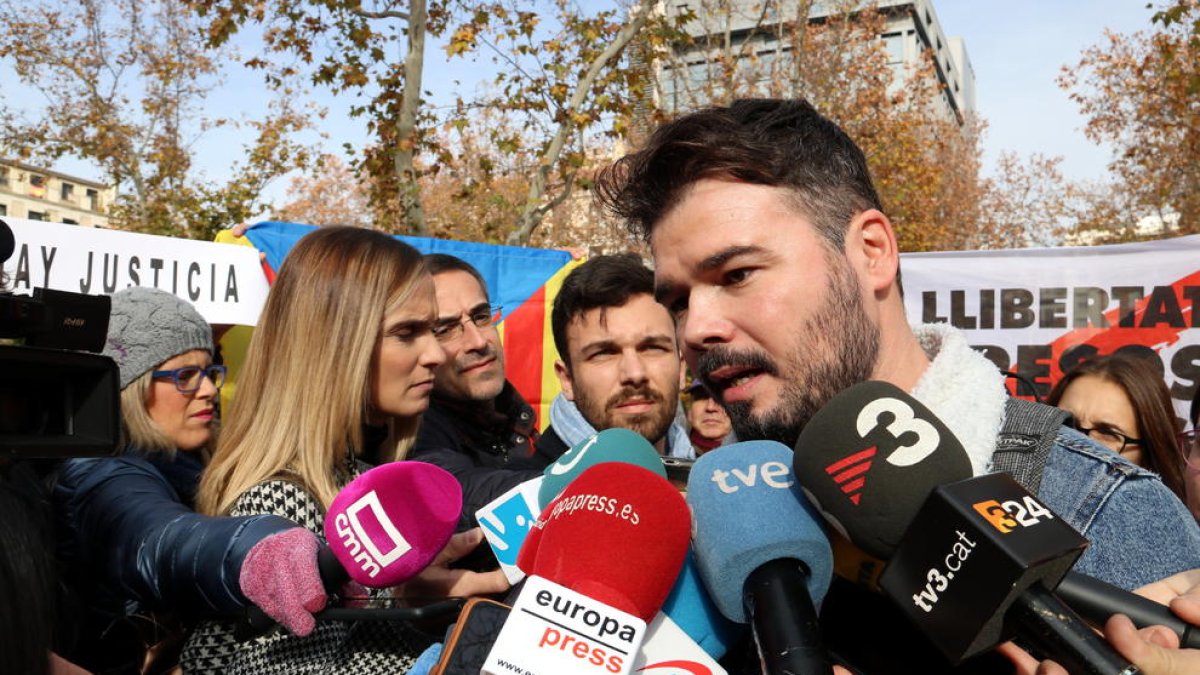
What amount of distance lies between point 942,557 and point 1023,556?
103 mm

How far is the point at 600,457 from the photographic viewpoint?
1673 mm

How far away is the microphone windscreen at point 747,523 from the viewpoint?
3.92ft

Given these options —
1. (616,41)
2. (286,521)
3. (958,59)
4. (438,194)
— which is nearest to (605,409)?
(286,521)

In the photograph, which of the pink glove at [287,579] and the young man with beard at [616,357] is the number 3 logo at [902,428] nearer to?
the pink glove at [287,579]

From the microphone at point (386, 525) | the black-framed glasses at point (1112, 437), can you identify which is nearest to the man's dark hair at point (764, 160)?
the microphone at point (386, 525)

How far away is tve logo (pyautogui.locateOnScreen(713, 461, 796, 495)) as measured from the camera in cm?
135

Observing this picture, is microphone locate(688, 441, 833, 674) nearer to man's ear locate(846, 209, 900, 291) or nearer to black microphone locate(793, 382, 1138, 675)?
black microphone locate(793, 382, 1138, 675)

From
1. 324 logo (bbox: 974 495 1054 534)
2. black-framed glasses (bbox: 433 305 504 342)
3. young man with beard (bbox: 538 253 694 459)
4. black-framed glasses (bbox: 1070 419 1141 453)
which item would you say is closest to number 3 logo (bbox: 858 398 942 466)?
324 logo (bbox: 974 495 1054 534)

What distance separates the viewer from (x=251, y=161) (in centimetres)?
1873

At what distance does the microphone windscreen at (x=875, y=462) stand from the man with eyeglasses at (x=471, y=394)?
2.18 m

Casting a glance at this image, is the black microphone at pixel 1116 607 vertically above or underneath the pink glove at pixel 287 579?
above

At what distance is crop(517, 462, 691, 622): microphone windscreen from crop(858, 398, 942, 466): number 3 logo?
0.89 feet

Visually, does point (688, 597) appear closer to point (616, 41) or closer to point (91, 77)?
point (616, 41)

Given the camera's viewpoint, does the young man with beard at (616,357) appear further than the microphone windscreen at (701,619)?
Yes
